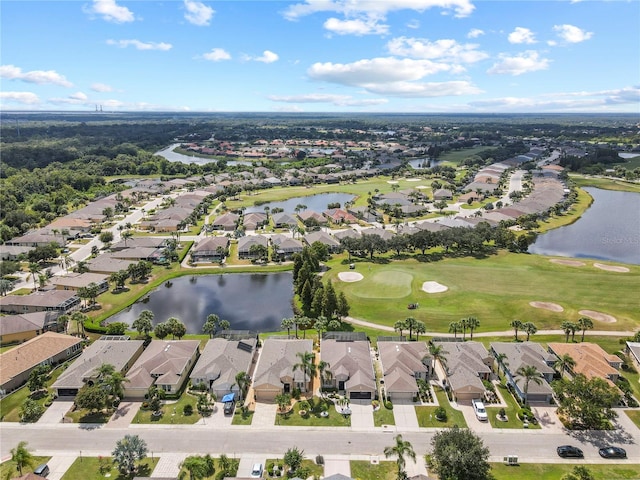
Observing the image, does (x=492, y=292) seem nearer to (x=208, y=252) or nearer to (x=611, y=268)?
(x=611, y=268)

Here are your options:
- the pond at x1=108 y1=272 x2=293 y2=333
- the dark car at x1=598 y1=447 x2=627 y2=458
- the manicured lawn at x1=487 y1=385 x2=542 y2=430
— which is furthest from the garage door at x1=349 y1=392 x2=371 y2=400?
the dark car at x1=598 y1=447 x2=627 y2=458

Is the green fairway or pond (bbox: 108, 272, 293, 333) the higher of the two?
the green fairway

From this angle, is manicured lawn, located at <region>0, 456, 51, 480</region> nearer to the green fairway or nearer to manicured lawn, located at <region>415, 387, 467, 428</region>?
manicured lawn, located at <region>415, 387, 467, 428</region>

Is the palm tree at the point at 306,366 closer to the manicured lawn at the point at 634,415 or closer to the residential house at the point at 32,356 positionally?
the residential house at the point at 32,356

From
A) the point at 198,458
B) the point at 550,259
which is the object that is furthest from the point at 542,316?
the point at 198,458

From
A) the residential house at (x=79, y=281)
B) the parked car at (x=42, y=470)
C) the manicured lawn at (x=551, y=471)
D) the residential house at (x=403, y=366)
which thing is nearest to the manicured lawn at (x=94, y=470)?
the parked car at (x=42, y=470)

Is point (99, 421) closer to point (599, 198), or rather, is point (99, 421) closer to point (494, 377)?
point (494, 377)
